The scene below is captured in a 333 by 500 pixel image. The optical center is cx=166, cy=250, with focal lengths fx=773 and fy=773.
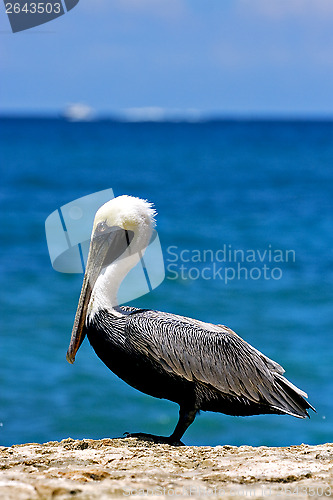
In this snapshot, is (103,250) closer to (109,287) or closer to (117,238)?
(117,238)

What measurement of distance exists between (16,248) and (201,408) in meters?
15.6

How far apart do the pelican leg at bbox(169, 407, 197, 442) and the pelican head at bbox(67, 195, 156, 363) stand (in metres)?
0.97

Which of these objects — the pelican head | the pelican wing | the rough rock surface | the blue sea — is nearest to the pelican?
the pelican wing

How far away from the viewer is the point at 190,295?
A: 16.3 m

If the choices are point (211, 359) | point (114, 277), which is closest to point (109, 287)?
point (114, 277)

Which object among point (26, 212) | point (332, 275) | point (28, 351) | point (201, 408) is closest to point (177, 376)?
point (201, 408)

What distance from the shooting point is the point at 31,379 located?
1136 centimetres

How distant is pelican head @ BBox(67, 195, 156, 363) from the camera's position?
5.82 meters

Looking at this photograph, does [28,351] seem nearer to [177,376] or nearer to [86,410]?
[86,410]

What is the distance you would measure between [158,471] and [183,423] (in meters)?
1.25

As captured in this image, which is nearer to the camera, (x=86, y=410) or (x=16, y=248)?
(x=86, y=410)

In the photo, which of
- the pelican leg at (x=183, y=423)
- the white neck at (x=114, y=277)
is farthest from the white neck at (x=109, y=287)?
the pelican leg at (x=183, y=423)

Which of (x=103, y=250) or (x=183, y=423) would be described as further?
(x=103, y=250)

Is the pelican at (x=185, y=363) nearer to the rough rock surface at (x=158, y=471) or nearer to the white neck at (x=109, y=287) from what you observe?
the white neck at (x=109, y=287)
